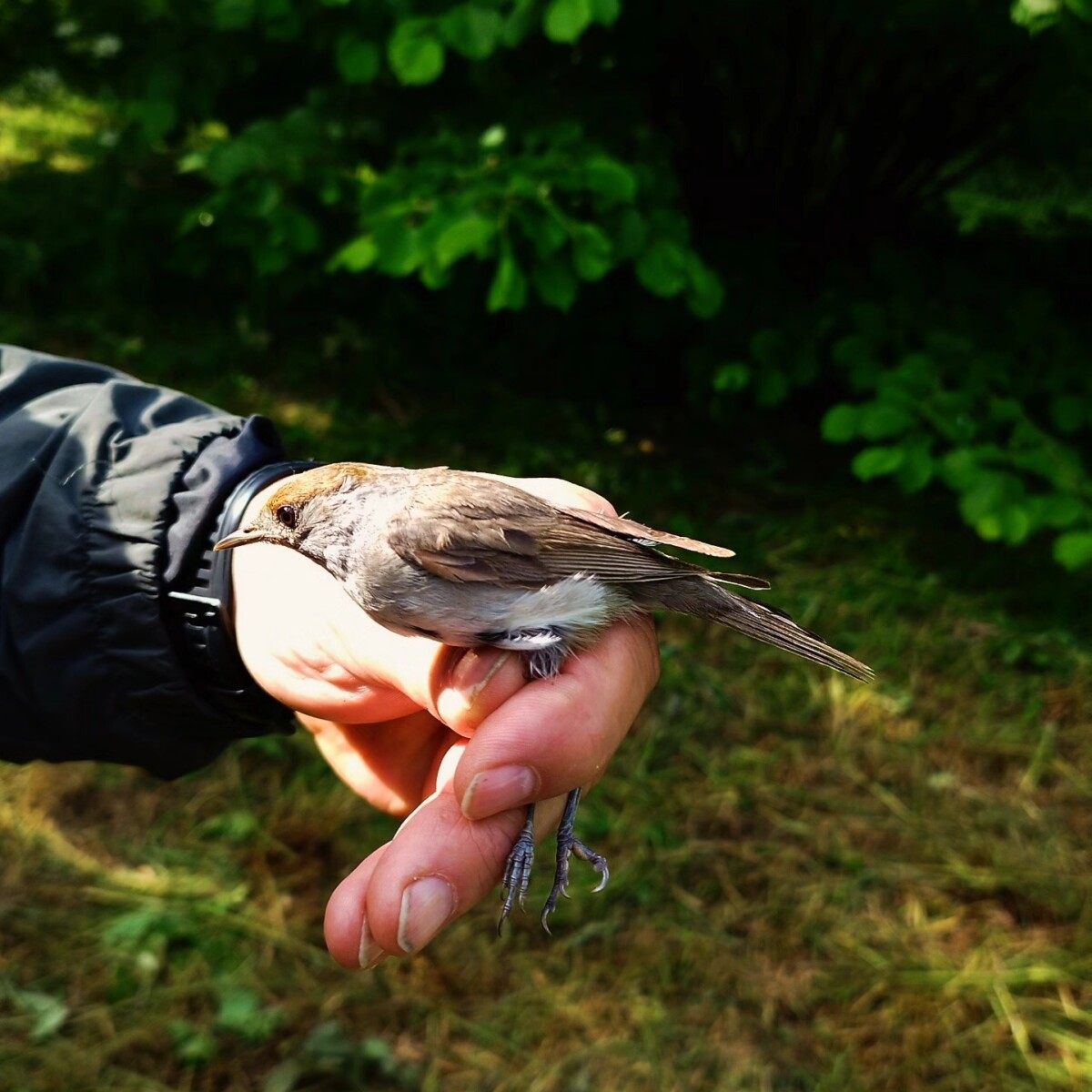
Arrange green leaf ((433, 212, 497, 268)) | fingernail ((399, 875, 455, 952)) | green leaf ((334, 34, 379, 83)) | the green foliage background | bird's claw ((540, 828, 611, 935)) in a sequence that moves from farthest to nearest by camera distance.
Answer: green leaf ((334, 34, 379, 83)) → green leaf ((433, 212, 497, 268)) → the green foliage background → bird's claw ((540, 828, 611, 935)) → fingernail ((399, 875, 455, 952))

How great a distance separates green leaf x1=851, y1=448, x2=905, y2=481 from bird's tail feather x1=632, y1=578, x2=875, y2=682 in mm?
1921

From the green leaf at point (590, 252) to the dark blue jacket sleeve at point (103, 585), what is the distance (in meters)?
1.95

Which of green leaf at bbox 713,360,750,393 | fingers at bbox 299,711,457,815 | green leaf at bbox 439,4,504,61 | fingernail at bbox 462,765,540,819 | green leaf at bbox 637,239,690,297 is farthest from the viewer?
green leaf at bbox 713,360,750,393

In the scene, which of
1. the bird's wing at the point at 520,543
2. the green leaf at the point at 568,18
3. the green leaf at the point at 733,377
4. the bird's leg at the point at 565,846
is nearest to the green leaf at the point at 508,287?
the green leaf at the point at 568,18

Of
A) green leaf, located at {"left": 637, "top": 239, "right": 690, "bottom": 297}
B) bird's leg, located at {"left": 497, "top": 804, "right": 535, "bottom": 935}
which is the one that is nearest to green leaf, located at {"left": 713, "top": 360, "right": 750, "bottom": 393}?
green leaf, located at {"left": 637, "top": 239, "right": 690, "bottom": 297}

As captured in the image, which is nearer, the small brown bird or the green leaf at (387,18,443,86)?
the small brown bird

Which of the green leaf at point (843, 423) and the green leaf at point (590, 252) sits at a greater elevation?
the green leaf at point (590, 252)

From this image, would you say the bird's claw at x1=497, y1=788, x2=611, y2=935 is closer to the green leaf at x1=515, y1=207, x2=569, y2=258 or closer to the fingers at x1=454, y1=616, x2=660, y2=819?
the fingers at x1=454, y1=616, x2=660, y2=819

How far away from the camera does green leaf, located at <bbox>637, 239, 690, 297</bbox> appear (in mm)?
4555

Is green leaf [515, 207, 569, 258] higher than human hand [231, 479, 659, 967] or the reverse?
higher

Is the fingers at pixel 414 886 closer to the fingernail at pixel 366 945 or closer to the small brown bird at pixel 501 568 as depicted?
the fingernail at pixel 366 945

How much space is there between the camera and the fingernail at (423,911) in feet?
6.69

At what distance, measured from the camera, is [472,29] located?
13.6 ft

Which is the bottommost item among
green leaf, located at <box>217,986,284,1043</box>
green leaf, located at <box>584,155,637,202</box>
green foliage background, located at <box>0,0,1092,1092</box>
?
green leaf, located at <box>217,986,284,1043</box>
